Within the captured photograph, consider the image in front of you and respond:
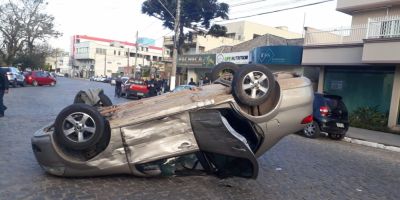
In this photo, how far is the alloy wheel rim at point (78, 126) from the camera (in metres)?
5.05

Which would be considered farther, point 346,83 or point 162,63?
point 162,63

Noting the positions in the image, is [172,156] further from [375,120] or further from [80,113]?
[375,120]

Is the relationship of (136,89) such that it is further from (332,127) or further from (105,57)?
(105,57)

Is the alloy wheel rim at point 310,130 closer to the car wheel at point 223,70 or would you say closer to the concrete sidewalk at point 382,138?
the concrete sidewalk at point 382,138

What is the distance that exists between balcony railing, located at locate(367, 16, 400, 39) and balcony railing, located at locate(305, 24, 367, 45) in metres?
1.00

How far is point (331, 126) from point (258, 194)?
7446 millimetres

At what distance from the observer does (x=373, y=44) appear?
610 inches

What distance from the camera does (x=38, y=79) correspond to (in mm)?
35656

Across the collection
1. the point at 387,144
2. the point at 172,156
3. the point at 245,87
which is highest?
the point at 245,87

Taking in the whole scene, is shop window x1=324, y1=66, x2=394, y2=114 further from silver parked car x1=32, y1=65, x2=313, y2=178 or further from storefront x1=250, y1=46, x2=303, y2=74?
silver parked car x1=32, y1=65, x2=313, y2=178

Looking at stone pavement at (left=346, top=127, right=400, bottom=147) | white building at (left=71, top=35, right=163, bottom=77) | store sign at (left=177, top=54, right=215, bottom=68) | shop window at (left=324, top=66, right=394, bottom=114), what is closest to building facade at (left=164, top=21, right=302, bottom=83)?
store sign at (left=177, top=54, right=215, bottom=68)

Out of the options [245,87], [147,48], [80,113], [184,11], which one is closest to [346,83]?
[245,87]

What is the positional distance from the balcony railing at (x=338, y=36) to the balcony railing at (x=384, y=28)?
100cm

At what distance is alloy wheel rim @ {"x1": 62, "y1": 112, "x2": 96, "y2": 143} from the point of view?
5.05 m
